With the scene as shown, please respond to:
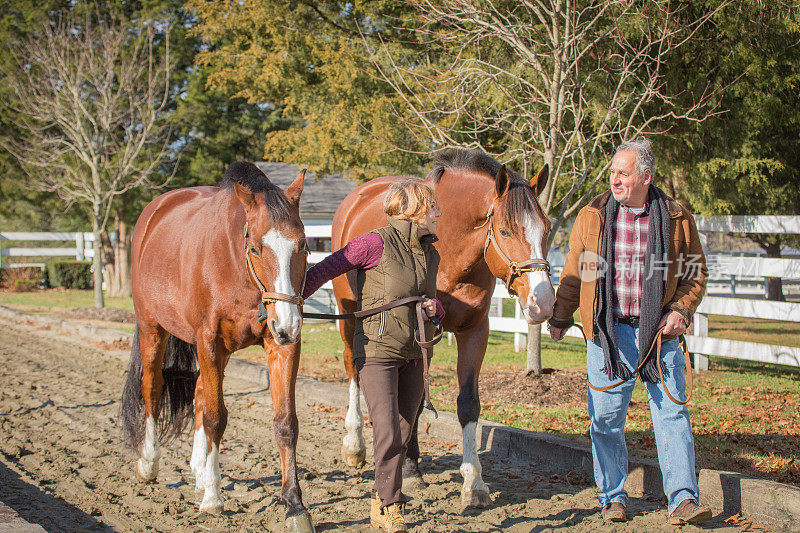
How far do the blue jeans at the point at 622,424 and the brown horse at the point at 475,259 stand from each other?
51cm

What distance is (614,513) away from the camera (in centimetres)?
394

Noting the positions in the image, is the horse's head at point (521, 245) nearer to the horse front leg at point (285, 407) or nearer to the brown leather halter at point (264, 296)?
the brown leather halter at point (264, 296)

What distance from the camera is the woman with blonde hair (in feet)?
11.6

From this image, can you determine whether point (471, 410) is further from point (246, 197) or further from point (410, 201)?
point (246, 197)

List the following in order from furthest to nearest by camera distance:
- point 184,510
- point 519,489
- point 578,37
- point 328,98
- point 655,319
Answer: point 328,98
point 578,37
point 519,489
point 184,510
point 655,319

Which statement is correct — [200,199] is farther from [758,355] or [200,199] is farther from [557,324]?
[758,355]

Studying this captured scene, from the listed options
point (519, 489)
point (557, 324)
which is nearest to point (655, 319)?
point (557, 324)

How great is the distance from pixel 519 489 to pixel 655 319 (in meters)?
1.61

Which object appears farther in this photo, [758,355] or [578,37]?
[758,355]

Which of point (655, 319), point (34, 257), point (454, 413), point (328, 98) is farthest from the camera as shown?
point (34, 257)

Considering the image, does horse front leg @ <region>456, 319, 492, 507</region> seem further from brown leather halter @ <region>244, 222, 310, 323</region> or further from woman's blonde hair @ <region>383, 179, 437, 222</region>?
brown leather halter @ <region>244, 222, 310, 323</region>

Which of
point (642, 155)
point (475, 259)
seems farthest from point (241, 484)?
point (642, 155)

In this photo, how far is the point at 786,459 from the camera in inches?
189

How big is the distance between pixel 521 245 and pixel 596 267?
1.57 ft
